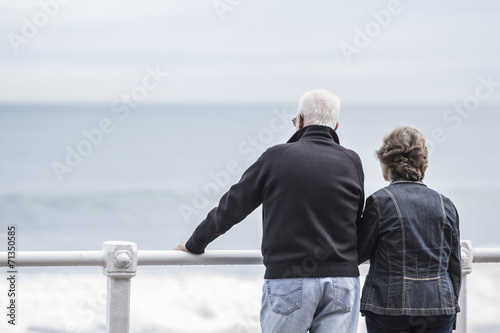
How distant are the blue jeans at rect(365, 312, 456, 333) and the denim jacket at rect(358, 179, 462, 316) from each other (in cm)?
4

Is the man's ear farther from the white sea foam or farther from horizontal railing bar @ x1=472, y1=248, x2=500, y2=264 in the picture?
the white sea foam

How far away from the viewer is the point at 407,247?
268 centimetres

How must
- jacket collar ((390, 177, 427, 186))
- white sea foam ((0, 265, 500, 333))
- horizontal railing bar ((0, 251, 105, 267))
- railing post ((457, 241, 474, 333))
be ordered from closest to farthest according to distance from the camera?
jacket collar ((390, 177, 427, 186)), horizontal railing bar ((0, 251, 105, 267)), railing post ((457, 241, 474, 333)), white sea foam ((0, 265, 500, 333))

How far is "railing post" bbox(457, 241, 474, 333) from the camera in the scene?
340 cm

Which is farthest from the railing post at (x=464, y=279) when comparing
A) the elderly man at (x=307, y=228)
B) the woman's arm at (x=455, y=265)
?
the elderly man at (x=307, y=228)

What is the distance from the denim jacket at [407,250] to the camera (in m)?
2.68

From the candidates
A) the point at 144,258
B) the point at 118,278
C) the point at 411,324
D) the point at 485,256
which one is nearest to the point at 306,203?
the point at 411,324

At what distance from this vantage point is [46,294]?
43.7 feet

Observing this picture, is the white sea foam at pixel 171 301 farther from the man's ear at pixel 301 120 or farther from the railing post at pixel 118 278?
the man's ear at pixel 301 120

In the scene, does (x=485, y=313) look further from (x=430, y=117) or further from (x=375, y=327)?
(x=430, y=117)

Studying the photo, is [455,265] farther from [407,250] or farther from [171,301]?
[171,301]

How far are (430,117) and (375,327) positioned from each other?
1367 inches

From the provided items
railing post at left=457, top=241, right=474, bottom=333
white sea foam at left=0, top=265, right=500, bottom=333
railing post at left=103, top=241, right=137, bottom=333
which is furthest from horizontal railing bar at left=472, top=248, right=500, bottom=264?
white sea foam at left=0, top=265, right=500, bottom=333

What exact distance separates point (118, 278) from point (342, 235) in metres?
1.03
